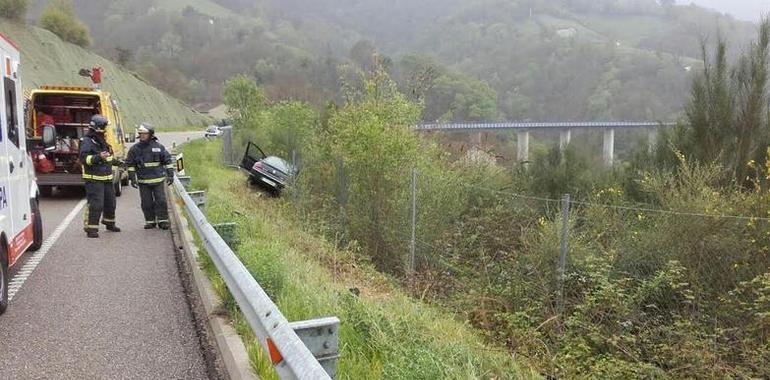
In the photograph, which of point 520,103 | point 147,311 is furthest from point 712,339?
point 520,103

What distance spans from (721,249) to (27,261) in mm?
7621

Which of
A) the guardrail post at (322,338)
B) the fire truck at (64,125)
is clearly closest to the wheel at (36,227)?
the fire truck at (64,125)

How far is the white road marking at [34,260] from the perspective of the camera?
6.16 m

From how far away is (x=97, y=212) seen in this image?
8820 mm

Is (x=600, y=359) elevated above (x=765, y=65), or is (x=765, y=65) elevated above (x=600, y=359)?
(x=765, y=65)

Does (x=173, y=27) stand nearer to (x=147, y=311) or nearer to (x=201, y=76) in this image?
(x=201, y=76)

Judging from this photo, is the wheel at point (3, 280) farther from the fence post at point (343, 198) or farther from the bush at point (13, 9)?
the bush at point (13, 9)

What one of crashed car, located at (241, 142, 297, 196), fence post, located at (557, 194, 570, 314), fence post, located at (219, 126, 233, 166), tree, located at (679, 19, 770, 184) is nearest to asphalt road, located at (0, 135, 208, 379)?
fence post, located at (557, 194, 570, 314)

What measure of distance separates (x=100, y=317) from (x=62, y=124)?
35.2 feet

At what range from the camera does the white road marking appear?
6155mm

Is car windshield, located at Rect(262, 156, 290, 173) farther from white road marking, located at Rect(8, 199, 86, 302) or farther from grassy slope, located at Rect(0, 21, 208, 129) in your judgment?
grassy slope, located at Rect(0, 21, 208, 129)

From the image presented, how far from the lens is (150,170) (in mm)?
9344

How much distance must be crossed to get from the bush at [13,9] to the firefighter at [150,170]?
61.8m

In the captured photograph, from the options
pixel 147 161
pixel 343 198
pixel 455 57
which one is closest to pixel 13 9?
pixel 147 161
